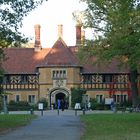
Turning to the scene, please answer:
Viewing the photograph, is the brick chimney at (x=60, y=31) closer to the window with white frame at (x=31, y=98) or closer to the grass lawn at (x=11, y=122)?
the window with white frame at (x=31, y=98)

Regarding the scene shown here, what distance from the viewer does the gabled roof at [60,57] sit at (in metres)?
77.2

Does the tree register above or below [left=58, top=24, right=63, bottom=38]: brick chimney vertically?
below

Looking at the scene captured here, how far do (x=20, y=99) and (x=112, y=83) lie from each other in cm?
1410

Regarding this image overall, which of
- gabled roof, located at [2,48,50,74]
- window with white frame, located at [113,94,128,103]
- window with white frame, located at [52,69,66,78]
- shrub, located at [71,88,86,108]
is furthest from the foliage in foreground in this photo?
window with white frame, located at [113,94,128,103]

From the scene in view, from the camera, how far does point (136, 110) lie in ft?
190

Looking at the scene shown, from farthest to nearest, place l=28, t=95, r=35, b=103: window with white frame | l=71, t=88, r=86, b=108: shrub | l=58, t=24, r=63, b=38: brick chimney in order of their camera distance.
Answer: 1. l=58, t=24, r=63, b=38: brick chimney
2. l=28, t=95, r=35, b=103: window with white frame
3. l=71, t=88, r=86, b=108: shrub

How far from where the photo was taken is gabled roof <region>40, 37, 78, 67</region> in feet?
253

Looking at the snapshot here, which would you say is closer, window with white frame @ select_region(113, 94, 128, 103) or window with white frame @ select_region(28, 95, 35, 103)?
window with white frame @ select_region(113, 94, 128, 103)

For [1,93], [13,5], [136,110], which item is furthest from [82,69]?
[13,5]

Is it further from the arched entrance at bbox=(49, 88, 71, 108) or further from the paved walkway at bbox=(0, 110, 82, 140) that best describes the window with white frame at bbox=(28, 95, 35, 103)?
the paved walkway at bbox=(0, 110, 82, 140)

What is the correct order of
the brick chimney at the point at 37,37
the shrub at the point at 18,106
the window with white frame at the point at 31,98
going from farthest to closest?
1. the brick chimney at the point at 37,37
2. the window with white frame at the point at 31,98
3. the shrub at the point at 18,106

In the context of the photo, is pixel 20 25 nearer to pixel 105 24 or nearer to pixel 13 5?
pixel 13 5

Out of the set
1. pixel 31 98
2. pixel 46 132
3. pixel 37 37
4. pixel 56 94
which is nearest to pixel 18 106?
pixel 31 98

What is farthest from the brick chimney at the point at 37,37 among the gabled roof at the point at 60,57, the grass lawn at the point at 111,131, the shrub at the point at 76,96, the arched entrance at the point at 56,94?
the grass lawn at the point at 111,131
